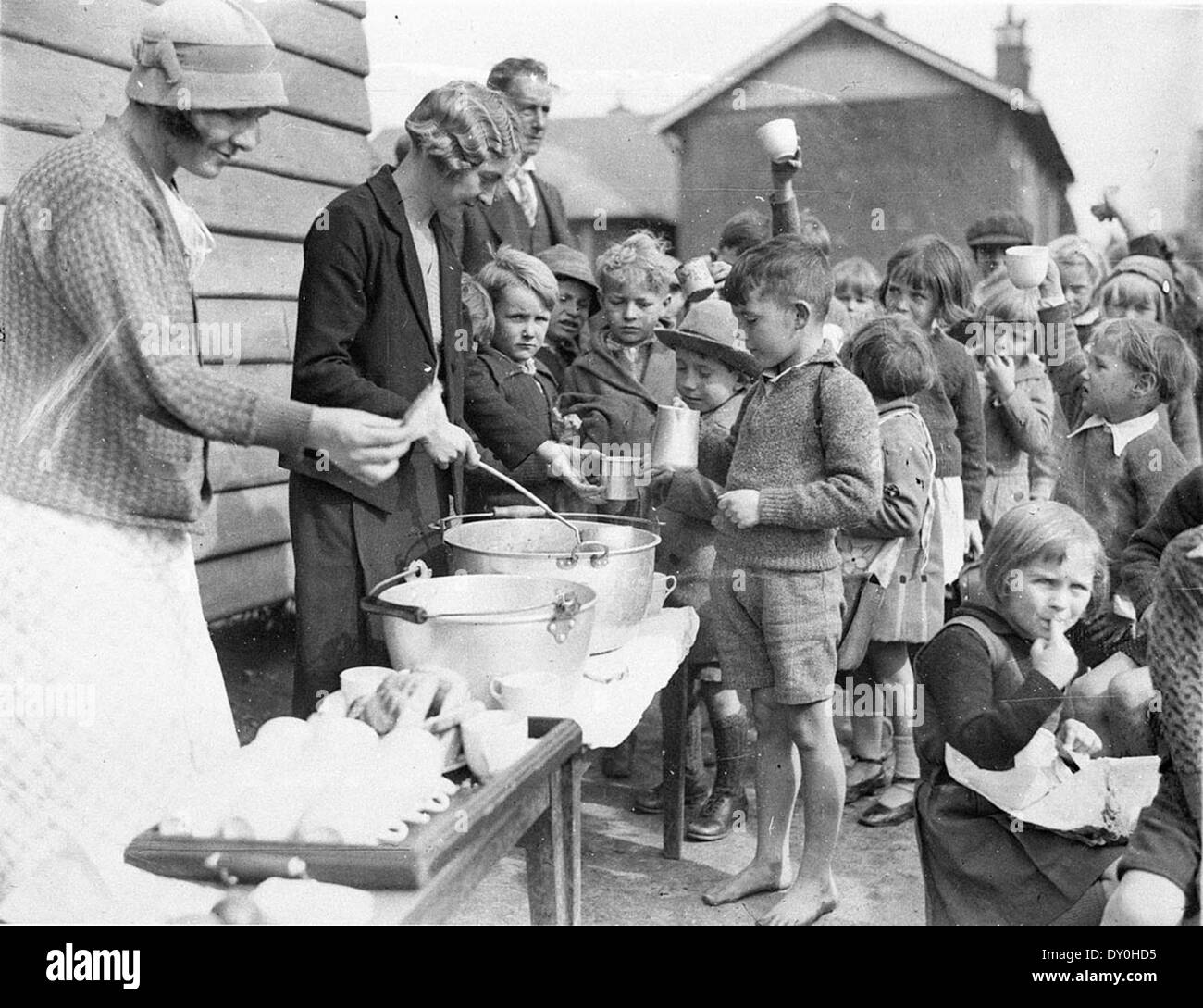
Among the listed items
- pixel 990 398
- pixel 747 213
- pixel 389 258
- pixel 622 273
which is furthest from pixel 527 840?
pixel 747 213

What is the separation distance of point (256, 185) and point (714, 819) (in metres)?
2.02

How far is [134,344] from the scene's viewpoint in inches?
67.7

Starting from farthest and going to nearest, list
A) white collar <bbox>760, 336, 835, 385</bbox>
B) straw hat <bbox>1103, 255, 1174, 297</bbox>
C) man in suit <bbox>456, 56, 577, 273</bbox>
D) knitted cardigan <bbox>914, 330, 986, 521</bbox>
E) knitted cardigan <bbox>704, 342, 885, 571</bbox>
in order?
straw hat <bbox>1103, 255, 1174, 297</bbox>, knitted cardigan <bbox>914, 330, 986, 521</bbox>, man in suit <bbox>456, 56, 577, 273</bbox>, white collar <bbox>760, 336, 835, 385</bbox>, knitted cardigan <bbox>704, 342, 885, 571</bbox>

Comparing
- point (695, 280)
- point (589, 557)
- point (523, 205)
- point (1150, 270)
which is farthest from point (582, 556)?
point (1150, 270)

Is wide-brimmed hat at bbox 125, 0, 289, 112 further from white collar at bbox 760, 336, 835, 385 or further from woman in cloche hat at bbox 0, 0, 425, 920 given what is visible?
white collar at bbox 760, 336, 835, 385

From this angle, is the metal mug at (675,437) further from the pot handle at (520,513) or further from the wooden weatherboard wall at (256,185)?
the wooden weatherboard wall at (256,185)

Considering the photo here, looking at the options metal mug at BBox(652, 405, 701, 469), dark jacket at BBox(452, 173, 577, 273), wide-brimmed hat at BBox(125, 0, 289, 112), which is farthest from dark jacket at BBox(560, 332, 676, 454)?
wide-brimmed hat at BBox(125, 0, 289, 112)

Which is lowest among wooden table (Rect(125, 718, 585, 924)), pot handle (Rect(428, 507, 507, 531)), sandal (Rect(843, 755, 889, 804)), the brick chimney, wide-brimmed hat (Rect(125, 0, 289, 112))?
sandal (Rect(843, 755, 889, 804))

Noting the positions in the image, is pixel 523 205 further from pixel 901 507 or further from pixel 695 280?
pixel 901 507

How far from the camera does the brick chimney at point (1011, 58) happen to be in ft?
9.11

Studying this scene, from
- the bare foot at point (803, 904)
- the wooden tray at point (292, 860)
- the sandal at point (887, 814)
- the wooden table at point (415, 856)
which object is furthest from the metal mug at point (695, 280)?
the wooden tray at point (292, 860)

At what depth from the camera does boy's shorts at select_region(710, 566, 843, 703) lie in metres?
2.65

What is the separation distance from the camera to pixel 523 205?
3814 millimetres

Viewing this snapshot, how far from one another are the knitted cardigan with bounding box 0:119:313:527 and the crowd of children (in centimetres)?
114
